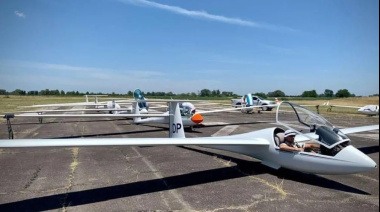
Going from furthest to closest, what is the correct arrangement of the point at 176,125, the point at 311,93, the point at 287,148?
1. the point at 311,93
2. the point at 176,125
3. the point at 287,148

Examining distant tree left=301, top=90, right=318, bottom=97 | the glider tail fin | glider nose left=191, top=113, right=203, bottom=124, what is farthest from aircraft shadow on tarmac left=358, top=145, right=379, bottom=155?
distant tree left=301, top=90, right=318, bottom=97

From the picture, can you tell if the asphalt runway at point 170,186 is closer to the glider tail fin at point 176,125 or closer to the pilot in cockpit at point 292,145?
the pilot in cockpit at point 292,145

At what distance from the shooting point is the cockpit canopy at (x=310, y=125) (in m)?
5.64

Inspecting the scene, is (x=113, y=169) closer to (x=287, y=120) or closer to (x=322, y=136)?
(x=287, y=120)

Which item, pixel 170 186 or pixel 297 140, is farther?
pixel 297 140

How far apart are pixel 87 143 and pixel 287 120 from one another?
5131 millimetres

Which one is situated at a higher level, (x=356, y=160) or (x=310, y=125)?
(x=310, y=125)

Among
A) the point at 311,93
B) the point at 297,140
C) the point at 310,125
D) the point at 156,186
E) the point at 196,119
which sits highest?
the point at 311,93

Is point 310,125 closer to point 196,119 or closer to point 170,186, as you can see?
point 170,186

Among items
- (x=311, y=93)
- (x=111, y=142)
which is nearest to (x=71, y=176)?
(x=111, y=142)

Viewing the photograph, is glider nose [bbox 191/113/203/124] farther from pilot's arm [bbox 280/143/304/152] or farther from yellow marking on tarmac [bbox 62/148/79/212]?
pilot's arm [bbox 280/143/304/152]

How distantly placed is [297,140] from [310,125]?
1.84 ft

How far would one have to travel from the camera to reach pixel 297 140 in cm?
636

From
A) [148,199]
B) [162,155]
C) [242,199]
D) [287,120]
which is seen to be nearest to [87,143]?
[148,199]
